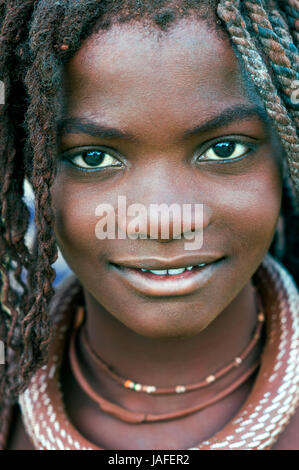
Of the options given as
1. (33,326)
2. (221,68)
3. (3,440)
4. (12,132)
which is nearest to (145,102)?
(221,68)

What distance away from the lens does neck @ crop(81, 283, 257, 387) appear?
1305 mm

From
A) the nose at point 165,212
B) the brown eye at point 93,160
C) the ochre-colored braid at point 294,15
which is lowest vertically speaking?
the nose at point 165,212

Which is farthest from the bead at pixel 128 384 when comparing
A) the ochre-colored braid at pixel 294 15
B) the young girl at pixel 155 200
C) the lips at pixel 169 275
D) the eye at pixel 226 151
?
the ochre-colored braid at pixel 294 15

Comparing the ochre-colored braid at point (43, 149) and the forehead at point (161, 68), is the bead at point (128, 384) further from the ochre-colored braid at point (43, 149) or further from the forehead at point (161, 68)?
the forehead at point (161, 68)

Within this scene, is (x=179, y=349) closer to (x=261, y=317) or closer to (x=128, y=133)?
(x=261, y=317)

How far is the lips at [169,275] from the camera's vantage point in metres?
1.09

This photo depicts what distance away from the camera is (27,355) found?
125cm

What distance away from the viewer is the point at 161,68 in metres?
1.01

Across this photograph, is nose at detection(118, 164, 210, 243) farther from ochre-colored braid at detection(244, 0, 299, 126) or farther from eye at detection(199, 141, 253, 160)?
ochre-colored braid at detection(244, 0, 299, 126)

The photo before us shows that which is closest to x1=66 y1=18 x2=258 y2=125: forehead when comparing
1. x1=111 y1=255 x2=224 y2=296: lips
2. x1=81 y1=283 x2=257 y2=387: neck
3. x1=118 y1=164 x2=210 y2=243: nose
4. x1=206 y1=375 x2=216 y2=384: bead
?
x1=118 y1=164 x2=210 y2=243: nose

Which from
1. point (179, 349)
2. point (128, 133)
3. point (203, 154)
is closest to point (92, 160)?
point (128, 133)

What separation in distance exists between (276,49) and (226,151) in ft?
0.68

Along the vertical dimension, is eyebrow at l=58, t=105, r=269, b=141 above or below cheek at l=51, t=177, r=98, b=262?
above

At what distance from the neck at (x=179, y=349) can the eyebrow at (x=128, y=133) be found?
443 mm
